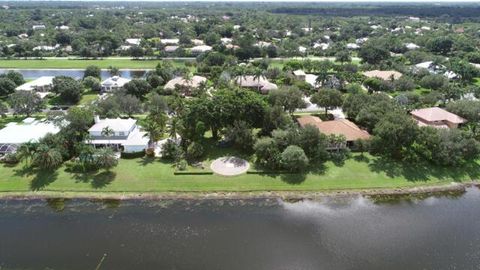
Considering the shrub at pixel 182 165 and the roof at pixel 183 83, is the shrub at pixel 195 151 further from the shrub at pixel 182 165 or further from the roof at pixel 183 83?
the roof at pixel 183 83

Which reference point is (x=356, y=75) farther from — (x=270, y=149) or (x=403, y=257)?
(x=403, y=257)

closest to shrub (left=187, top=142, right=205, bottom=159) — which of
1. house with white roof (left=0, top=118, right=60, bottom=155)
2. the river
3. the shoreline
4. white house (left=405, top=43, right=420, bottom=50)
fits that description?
the shoreline

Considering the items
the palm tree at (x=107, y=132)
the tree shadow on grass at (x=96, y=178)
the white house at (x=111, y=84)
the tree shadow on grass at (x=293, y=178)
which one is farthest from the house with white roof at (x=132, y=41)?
the tree shadow on grass at (x=293, y=178)

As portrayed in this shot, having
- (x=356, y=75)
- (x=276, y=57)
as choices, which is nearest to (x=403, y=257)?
(x=356, y=75)

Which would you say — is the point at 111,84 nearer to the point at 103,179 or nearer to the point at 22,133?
the point at 22,133

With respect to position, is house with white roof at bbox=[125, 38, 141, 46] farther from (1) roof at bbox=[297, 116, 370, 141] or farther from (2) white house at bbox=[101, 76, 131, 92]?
(1) roof at bbox=[297, 116, 370, 141]

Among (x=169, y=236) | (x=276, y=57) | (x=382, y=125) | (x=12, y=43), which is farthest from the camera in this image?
(x=12, y=43)

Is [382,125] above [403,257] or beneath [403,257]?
above
